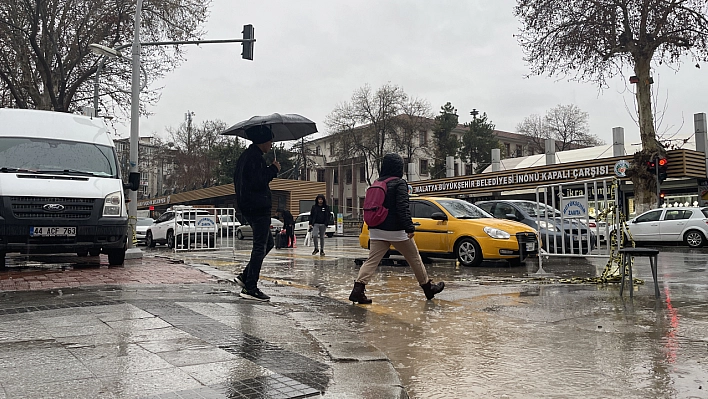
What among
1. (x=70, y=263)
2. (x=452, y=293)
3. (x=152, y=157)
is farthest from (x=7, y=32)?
(x=152, y=157)

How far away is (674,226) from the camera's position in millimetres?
20141

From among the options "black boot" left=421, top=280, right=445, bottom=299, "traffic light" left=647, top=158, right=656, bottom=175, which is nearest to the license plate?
"black boot" left=421, top=280, right=445, bottom=299

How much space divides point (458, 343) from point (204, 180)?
64.7 m

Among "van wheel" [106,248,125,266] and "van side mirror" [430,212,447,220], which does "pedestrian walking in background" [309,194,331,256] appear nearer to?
"van side mirror" [430,212,447,220]

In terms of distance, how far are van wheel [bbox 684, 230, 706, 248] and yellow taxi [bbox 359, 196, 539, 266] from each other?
34.8ft

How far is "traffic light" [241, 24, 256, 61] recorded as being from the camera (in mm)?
16812

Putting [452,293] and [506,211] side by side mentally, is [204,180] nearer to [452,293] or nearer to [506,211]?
[506,211]

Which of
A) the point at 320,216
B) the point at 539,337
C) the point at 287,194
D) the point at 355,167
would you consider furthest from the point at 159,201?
the point at 539,337

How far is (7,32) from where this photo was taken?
2127 cm

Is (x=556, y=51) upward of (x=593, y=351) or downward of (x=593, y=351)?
upward

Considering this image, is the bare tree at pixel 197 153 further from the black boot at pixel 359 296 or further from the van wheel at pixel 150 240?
the black boot at pixel 359 296

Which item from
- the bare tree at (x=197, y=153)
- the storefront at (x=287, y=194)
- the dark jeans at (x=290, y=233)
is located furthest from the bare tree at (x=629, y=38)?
the bare tree at (x=197, y=153)

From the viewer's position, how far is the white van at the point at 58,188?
8.52m

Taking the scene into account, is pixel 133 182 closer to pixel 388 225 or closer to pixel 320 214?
pixel 388 225
